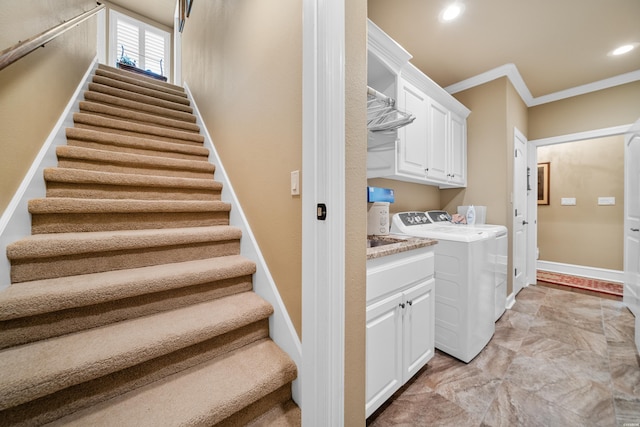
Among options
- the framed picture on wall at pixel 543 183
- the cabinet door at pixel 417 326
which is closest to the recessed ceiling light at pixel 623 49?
the framed picture on wall at pixel 543 183

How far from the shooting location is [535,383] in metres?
1.51

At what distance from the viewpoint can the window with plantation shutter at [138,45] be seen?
437 cm

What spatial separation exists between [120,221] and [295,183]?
3.85 feet

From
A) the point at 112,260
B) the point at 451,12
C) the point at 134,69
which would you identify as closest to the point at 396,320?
the point at 112,260

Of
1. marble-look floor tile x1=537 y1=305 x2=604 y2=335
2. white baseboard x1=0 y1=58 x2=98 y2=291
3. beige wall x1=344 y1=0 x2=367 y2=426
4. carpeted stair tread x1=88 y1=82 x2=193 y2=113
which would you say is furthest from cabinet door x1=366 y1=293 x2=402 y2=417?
carpeted stair tread x1=88 y1=82 x2=193 y2=113

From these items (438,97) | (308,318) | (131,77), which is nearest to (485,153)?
(438,97)

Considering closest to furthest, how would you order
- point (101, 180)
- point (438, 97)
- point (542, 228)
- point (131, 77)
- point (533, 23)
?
1. point (101, 180)
2. point (533, 23)
3. point (438, 97)
4. point (131, 77)
5. point (542, 228)

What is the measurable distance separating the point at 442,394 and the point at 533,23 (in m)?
2.97

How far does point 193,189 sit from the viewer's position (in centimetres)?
183

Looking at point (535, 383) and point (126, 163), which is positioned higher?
point (126, 163)

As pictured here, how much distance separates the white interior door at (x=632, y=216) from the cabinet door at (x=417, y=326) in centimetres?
193

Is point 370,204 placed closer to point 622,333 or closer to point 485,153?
point 485,153

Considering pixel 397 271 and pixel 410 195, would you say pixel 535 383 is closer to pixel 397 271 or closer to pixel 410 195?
pixel 397 271

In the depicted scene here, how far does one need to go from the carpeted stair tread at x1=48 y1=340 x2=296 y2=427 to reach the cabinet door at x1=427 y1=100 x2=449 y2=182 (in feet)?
7.05
